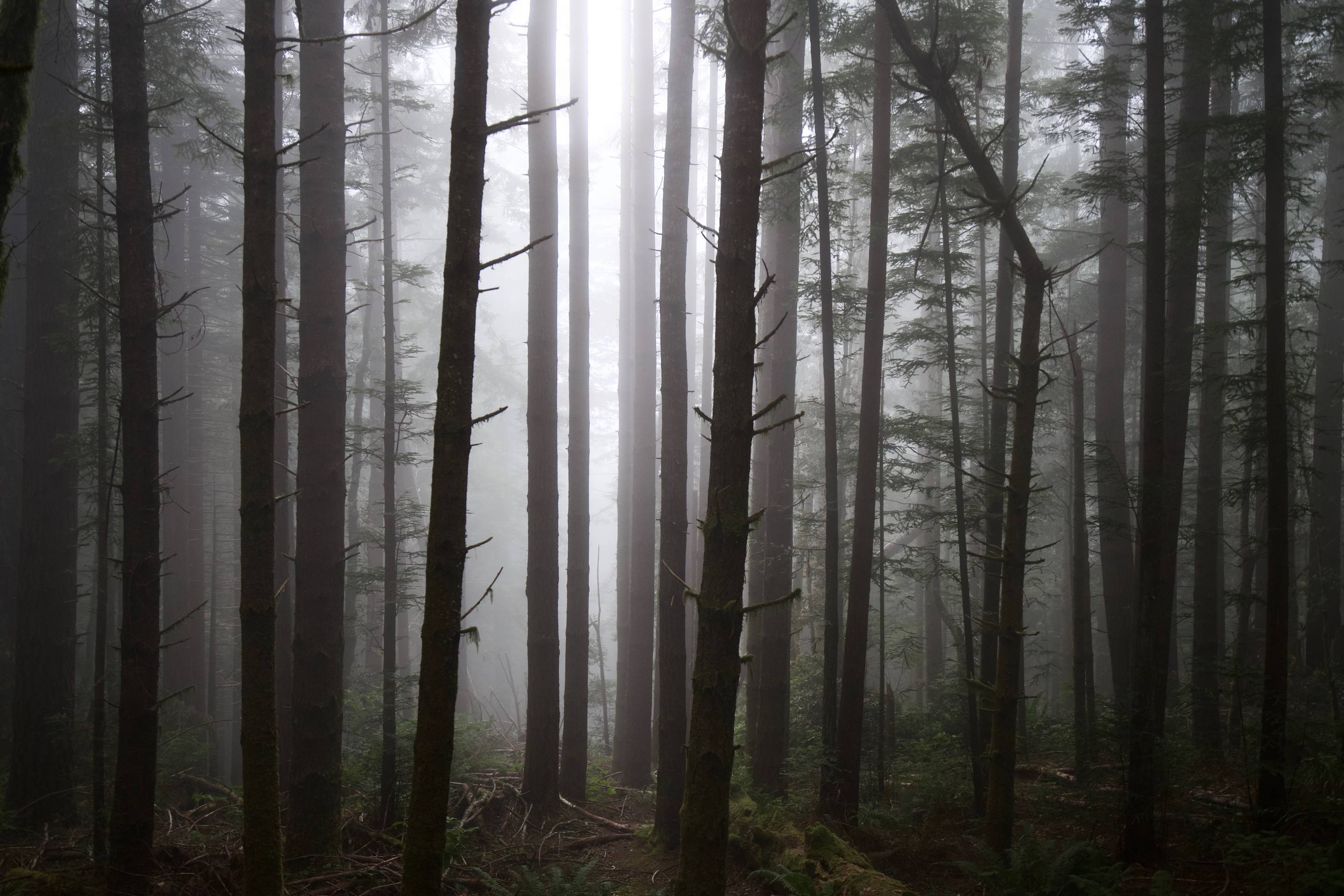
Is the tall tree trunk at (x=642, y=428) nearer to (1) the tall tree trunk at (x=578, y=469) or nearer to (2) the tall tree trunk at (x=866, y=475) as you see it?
(1) the tall tree trunk at (x=578, y=469)

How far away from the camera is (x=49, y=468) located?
11.2m

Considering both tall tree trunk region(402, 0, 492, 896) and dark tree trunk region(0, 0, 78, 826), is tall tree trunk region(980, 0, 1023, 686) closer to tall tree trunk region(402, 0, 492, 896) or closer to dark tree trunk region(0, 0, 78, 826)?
tall tree trunk region(402, 0, 492, 896)

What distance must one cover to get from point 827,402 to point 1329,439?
14766 mm

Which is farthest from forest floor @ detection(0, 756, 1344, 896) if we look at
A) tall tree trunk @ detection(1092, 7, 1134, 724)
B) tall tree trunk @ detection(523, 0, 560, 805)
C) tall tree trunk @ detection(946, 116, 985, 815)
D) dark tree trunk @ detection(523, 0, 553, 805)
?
tall tree trunk @ detection(1092, 7, 1134, 724)

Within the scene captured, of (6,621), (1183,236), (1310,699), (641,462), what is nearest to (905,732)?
(1310,699)

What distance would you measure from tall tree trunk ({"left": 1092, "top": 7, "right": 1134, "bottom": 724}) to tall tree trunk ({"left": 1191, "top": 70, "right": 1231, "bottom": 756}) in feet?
3.46

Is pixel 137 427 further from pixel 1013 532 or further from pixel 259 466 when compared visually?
pixel 1013 532

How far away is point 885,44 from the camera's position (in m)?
9.24

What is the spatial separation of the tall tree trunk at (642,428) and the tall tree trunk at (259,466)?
8136mm

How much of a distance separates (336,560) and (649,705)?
7122mm

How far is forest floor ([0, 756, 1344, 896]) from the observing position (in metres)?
6.20

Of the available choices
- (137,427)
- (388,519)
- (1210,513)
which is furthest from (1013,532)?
(388,519)

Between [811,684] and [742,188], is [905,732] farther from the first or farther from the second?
[742,188]

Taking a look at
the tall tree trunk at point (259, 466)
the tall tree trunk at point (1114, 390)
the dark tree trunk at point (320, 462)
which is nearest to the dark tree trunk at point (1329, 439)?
the tall tree trunk at point (1114, 390)
